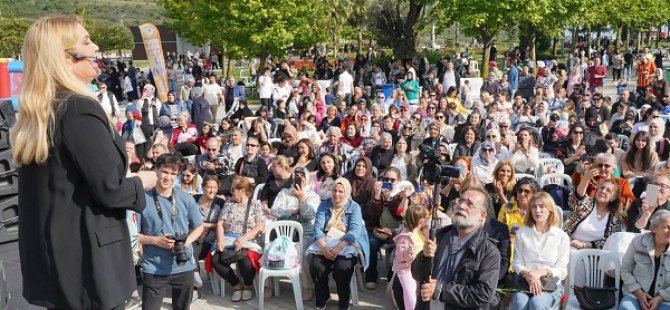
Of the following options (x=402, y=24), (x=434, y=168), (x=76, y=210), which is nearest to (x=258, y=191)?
(x=434, y=168)

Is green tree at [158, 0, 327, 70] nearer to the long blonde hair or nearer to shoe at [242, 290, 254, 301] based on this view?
shoe at [242, 290, 254, 301]

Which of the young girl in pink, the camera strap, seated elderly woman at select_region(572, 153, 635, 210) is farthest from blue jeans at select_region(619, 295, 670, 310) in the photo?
the camera strap

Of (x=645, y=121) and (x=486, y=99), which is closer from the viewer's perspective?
(x=645, y=121)

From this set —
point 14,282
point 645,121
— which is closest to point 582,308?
point 14,282

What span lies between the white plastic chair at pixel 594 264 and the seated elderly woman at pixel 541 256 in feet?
0.35

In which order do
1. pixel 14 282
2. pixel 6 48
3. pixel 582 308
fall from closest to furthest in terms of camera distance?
pixel 582 308
pixel 14 282
pixel 6 48

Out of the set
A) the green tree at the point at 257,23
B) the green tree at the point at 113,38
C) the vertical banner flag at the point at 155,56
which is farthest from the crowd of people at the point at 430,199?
the green tree at the point at 113,38

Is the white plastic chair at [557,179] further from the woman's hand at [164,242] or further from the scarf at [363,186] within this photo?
the woman's hand at [164,242]

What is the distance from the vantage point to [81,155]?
2035 millimetres

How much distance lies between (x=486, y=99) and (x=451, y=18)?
1294 cm

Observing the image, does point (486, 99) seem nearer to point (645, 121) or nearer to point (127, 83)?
point (645, 121)

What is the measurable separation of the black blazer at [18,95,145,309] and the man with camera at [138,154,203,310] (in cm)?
250

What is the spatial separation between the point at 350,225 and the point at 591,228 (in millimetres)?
2094

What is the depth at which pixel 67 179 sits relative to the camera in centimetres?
208
